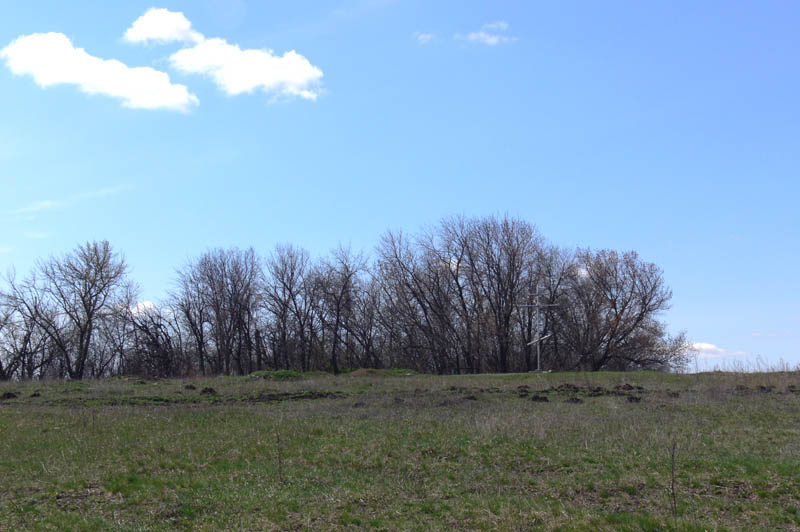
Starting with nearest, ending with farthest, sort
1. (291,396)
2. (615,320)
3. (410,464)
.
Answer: (410,464) → (291,396) → (615,320)

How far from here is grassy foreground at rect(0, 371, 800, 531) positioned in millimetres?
8781

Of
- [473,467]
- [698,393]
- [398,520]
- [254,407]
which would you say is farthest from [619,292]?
[398,520]

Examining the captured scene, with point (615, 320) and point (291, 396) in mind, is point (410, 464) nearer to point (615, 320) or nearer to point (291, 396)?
point (291, 396)

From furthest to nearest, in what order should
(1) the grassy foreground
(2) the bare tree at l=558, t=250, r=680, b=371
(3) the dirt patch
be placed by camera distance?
1. (2) the bare tree at l=558, t=250, r=680, b=371
2. (3) the dirt patch
3. (1) the grassy foreground

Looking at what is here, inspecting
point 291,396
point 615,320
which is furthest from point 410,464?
point 615,320

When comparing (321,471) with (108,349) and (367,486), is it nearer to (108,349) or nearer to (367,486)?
(367,486)

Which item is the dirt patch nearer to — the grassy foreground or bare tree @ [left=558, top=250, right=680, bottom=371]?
the grassy foreground

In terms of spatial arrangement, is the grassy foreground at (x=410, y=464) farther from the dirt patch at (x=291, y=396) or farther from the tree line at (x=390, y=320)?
the tree line at (x=390, y=320)

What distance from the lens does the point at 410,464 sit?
1190 cm

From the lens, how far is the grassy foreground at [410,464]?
28.8ft

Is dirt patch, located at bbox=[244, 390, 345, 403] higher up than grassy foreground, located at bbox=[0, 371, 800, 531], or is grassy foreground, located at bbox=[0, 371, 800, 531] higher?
dirt patch, located at bbox=[244, 390, 345, 403]

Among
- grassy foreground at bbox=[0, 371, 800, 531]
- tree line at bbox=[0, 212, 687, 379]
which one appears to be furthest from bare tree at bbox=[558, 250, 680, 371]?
grassy foreground at bbox=[0, 371, 800, 531]

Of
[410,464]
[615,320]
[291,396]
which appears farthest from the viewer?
[615,320]

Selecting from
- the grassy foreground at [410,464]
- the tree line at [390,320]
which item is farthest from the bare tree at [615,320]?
the grassy foreground at [410,464]
